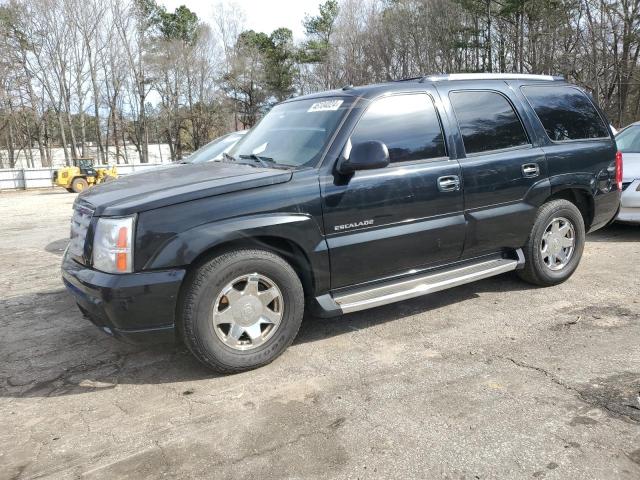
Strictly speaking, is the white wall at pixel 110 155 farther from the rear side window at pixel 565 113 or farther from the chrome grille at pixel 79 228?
the chrome grille at pixel 79 228

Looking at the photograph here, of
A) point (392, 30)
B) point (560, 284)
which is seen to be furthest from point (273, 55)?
point (560, 284)

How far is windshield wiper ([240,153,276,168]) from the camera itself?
399cm

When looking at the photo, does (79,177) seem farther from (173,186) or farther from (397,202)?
(397,202)

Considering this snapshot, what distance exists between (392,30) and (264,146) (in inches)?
1596

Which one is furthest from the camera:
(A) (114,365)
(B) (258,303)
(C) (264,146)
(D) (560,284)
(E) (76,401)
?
(D) (560,284)

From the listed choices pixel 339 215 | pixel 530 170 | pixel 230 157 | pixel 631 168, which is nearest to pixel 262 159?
pixel 230 157

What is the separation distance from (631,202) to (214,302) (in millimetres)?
6265

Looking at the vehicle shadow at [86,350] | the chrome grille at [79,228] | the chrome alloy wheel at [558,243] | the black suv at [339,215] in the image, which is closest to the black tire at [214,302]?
the black suv at [339,215]

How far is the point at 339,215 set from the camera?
12.2ft

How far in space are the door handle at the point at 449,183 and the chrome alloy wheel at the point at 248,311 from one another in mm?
1569

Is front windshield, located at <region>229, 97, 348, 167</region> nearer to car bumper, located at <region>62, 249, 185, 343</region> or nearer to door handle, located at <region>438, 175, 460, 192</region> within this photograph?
door handle, located at <region>438, 175, 460, 192</region>

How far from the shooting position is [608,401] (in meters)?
3.03

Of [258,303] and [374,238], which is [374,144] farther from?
[258,303]

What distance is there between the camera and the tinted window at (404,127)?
12.9 feet
